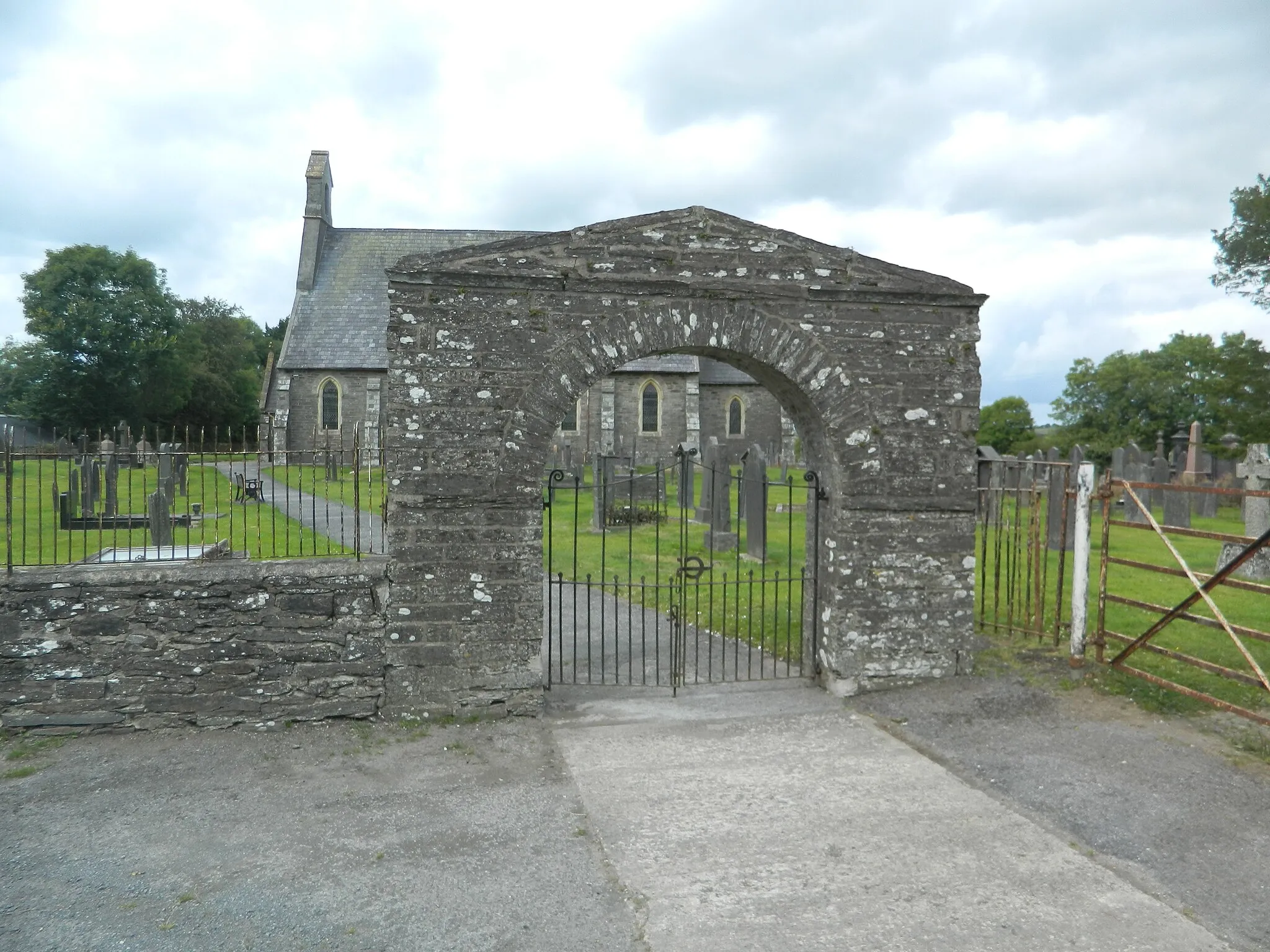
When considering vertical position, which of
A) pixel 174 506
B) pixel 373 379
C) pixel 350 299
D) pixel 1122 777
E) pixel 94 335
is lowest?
pixel 1122 777

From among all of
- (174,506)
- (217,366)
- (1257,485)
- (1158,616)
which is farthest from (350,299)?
(1158,616)

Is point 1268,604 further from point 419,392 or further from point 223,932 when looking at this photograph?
point 223,932

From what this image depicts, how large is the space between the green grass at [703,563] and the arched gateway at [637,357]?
2.78 feet

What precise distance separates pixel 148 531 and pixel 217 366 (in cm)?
5170

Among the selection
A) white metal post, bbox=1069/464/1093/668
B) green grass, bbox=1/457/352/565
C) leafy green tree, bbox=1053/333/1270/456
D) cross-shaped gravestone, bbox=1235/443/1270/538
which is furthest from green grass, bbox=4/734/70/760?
leafy green tree, bbox=1053/333/1270/456

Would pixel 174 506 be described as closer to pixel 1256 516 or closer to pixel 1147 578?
pixel 1147 578

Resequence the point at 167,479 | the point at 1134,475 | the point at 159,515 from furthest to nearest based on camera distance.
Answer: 1. the point at 1134,475
2. the point at 167,479
3. the point at 159,515

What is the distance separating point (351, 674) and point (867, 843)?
→ 380 centimetres

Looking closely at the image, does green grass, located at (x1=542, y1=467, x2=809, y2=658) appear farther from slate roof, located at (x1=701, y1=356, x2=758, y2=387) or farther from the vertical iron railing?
slate roof, located at (x1=701, y1=356, x2=758, y2=387)

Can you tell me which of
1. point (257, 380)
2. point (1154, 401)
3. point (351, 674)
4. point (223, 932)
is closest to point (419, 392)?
point (351, 674)

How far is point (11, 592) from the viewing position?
5.86m

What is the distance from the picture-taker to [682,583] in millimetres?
7105

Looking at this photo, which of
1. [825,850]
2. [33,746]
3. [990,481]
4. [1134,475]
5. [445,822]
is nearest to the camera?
[825,850]

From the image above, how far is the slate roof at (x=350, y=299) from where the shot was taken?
114 ft
